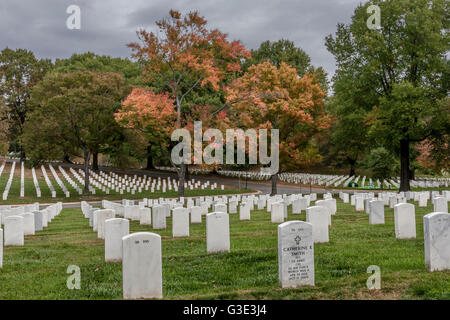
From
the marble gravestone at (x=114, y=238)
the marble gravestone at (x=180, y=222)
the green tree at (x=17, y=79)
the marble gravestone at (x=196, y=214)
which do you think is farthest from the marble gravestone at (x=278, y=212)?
the green tree at (x=17, y=79)

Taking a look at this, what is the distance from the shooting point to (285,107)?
941 inches

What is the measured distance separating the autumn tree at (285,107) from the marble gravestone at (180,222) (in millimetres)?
13155

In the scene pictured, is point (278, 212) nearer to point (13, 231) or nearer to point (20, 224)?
point (20, 224)

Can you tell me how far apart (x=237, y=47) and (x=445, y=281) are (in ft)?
62.8

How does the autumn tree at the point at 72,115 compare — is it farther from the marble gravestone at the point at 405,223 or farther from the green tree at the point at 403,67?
the marble gravestone at the point at 405,223

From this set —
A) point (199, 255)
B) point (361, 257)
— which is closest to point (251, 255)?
point (199, 255)

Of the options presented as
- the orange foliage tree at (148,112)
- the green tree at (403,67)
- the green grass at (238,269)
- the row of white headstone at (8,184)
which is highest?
the green tree at (403,67)

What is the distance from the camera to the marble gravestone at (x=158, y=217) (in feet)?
41.7

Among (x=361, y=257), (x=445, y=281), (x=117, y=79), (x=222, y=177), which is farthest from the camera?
(x=222, y=177)

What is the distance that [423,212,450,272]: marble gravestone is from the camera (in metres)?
6.49

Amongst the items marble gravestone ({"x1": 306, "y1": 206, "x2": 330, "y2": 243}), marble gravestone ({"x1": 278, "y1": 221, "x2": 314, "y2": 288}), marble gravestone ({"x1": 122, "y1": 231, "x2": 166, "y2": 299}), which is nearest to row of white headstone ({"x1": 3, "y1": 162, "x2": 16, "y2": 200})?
marble gravestone ({"x1": 306, "y1": 206, "x2": 330, "y2": 243})

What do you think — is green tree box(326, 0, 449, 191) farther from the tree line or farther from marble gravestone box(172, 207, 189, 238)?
marble gravestone box(172, 207, 189, 238)

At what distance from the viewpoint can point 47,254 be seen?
353 inches
